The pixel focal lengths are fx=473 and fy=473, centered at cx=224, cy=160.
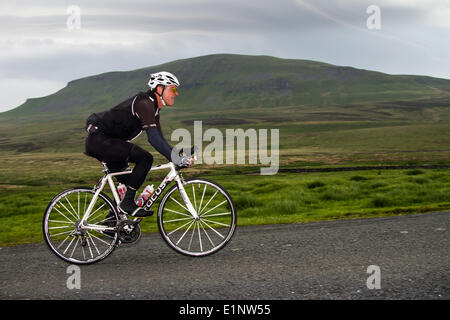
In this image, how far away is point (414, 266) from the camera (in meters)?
6.18

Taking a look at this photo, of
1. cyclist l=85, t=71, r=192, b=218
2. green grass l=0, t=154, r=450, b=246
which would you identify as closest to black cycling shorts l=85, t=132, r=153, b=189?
cyclist l=85, t=71, r=192, b=218

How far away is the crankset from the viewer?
6.89m

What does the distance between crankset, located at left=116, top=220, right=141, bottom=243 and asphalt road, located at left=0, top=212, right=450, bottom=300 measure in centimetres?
34

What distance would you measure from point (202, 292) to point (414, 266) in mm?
2840

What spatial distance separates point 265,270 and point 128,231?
211 cm

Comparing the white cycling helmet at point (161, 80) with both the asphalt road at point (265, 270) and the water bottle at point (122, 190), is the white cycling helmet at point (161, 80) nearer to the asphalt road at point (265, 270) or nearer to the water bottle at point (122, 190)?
the water bottle at point (122, 190)

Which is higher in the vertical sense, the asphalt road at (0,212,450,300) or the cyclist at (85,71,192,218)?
the cyclist at (85,71,192,218)

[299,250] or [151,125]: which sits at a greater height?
[151,125]

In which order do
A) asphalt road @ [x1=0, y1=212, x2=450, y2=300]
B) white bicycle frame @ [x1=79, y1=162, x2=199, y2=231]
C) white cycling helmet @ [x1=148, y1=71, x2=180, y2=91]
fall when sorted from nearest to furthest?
asphalt road @ [x1=0, y1=212, x2=450, y2=300] → white cycling helmet @ [x1=148, y1=71, x2=180, y2=91] → white bicycle frame @ [x1=79, y1=162, x2=199, y2=231]

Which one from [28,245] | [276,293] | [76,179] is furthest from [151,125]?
[76,179]

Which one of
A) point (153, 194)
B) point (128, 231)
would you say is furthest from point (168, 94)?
point (128, 231)

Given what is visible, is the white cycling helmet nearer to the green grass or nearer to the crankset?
the crankset

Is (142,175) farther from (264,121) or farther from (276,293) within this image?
(264,121)

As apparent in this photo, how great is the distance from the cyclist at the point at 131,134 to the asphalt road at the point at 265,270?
1145mm
